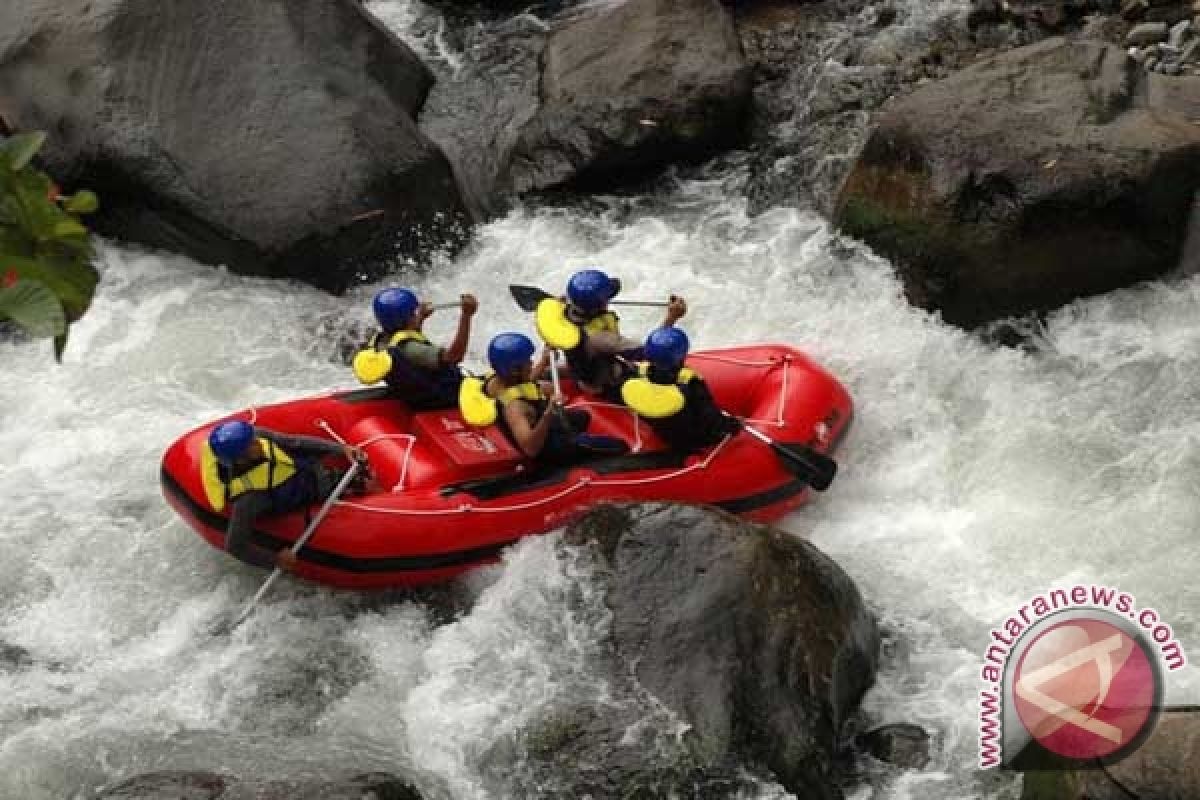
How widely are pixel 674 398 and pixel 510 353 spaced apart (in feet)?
2.70

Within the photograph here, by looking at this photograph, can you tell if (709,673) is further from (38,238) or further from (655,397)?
(38,238)

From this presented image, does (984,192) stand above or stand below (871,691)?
above

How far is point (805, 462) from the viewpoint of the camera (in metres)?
6.88

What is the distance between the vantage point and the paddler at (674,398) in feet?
22.0

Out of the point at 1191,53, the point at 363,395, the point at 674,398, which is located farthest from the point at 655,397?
the point at 1191,53

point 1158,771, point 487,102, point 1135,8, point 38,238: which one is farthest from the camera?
point 487,102

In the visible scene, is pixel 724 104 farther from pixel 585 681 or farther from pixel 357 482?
pixel 585 681

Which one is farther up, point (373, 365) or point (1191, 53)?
point (1191, 53)

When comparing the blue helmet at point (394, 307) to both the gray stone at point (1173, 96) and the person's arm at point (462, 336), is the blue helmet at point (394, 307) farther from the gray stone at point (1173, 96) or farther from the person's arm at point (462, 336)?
the gray stone at point (1173, 96)

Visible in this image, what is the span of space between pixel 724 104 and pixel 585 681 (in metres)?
5.06

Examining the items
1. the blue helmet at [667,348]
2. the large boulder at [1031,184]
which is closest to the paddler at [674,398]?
the blue helmet at [667,348]

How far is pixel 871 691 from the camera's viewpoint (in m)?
6.02

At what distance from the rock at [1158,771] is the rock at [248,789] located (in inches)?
94.1

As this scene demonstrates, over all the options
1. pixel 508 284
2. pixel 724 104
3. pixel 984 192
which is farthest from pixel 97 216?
pixel 984 192
